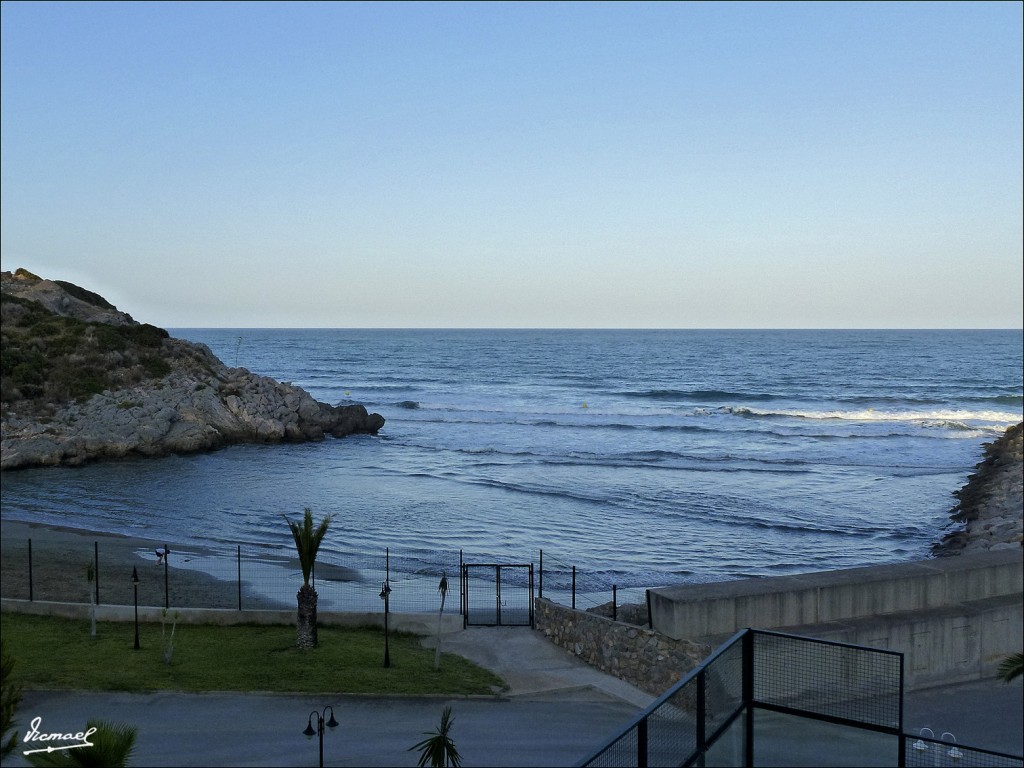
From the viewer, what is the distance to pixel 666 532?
121 feet

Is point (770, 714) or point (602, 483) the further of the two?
point (602, 483)

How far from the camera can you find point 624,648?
18938 millimetres

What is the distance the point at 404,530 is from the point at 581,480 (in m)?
14.6

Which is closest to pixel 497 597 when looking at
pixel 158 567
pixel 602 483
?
pixel 158 567

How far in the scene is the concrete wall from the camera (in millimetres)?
17688

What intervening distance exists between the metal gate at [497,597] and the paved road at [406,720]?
12.5 ft

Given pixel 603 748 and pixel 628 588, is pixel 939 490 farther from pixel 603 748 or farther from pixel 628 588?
pixel 603 748

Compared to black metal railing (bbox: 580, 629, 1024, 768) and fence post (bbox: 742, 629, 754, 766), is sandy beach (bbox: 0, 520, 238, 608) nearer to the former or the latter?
black metal railing (bbox: 580, 629, 1024, 768)

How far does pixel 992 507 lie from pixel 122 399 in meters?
50.4

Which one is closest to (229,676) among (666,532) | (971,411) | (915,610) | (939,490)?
(915,610)

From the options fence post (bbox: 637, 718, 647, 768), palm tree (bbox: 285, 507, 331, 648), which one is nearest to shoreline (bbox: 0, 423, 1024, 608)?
palm tree (bbox: 285, 507, 331, 648)

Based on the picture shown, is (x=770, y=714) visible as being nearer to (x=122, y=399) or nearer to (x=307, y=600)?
(x=307, y=600)

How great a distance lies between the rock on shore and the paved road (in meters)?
11.6

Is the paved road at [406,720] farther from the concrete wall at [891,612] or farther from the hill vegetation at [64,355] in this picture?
the hill vegetation at [64,355]
